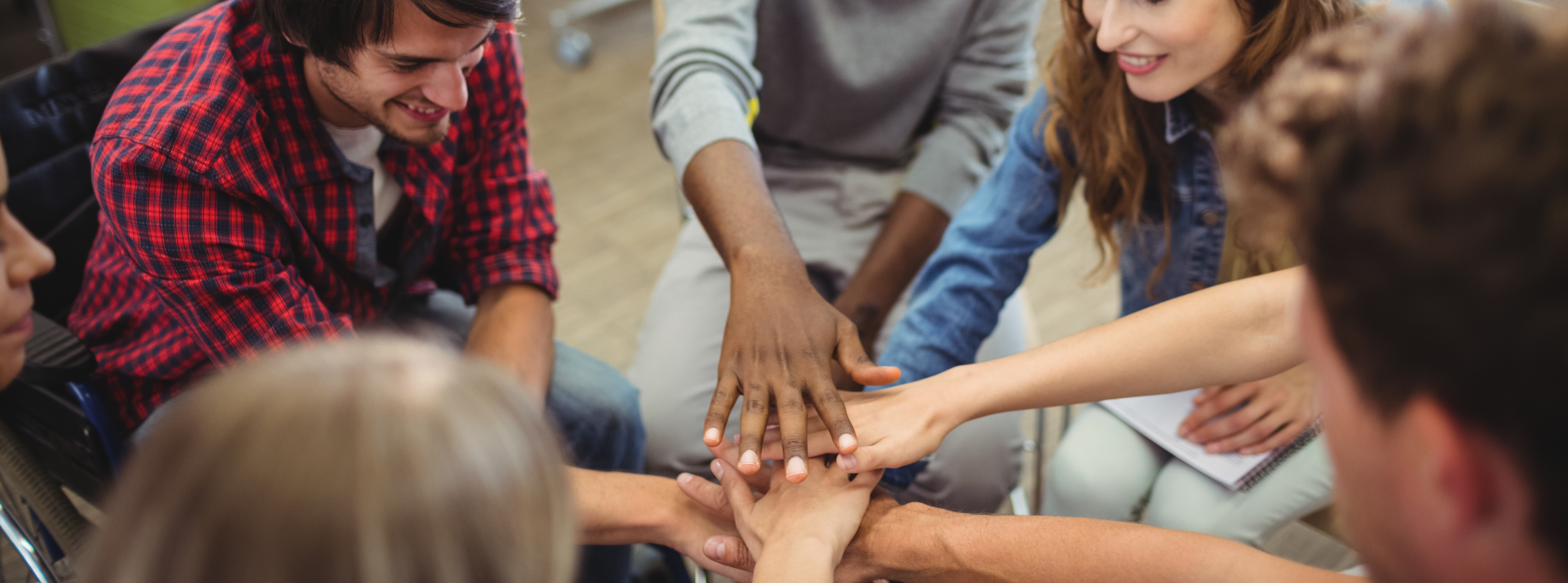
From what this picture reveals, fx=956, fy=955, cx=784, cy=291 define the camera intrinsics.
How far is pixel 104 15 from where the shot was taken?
105 inches

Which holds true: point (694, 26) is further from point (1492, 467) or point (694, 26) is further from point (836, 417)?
point (1492, 467)

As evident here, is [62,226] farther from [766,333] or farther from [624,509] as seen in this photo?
[766,333]

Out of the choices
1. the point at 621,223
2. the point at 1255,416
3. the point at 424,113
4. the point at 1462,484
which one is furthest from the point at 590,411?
the point at 621,223

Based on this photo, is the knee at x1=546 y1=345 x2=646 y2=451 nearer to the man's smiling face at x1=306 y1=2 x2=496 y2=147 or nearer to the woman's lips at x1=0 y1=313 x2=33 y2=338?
the man's smiling face at x1=306 y1=2 x2=496 y2=147

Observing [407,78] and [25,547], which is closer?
[25,547]

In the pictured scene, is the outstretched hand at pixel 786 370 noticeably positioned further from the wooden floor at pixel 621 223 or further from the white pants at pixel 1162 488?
the wooden floor at pixel 621 223

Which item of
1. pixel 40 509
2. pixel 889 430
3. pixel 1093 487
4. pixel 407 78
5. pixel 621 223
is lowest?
pixel 621 223

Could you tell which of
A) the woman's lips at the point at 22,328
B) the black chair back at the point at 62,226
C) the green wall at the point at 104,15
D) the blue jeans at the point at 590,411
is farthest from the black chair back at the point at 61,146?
the green wall at the point at 104,15

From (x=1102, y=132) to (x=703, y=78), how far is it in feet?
1.96

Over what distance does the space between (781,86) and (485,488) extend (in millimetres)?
1260

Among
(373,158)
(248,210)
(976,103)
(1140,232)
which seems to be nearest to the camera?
(248,210)

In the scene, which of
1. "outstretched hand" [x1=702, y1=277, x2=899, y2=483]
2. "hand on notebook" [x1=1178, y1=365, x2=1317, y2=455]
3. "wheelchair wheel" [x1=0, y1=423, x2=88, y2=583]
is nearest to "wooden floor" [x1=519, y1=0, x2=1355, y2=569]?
"hand on notebook" [x1=1178, y1=365, x2=1317, y2=455]

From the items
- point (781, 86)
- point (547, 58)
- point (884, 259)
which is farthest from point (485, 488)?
point (547, 58)

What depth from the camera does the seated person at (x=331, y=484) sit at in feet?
1.60
